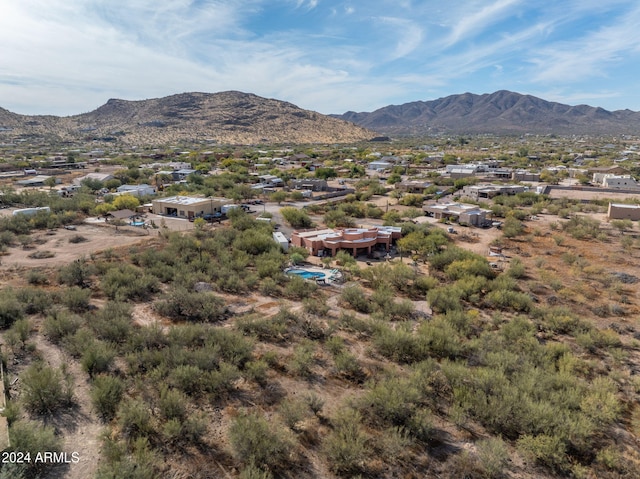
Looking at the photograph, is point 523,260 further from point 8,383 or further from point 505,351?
point 8,383

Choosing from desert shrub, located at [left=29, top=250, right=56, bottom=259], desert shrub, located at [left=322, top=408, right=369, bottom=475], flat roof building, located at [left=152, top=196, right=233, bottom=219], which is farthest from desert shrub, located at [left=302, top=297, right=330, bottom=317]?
flat roof building, located at [left=152, top=196, right=233, bottom=219]

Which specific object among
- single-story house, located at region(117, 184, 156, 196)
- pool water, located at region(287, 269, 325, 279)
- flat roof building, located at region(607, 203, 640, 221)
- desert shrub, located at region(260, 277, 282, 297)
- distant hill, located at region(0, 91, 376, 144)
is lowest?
pool water, located at region(287, 269, 325, 279)

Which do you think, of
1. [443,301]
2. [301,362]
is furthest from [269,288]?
[443,301]

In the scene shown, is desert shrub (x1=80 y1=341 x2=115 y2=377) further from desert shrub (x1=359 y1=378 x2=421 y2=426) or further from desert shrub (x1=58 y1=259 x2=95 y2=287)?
desert shrub (x1=58 y1=259 x2=95 y2=287)

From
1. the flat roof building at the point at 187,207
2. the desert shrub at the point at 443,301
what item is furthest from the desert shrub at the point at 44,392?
the flat roof building at the point at 187,207

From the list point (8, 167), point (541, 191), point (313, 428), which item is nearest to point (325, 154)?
point (541, 191)

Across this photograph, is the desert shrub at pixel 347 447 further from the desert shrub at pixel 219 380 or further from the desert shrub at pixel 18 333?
the desert shrub at pixel 18 333
